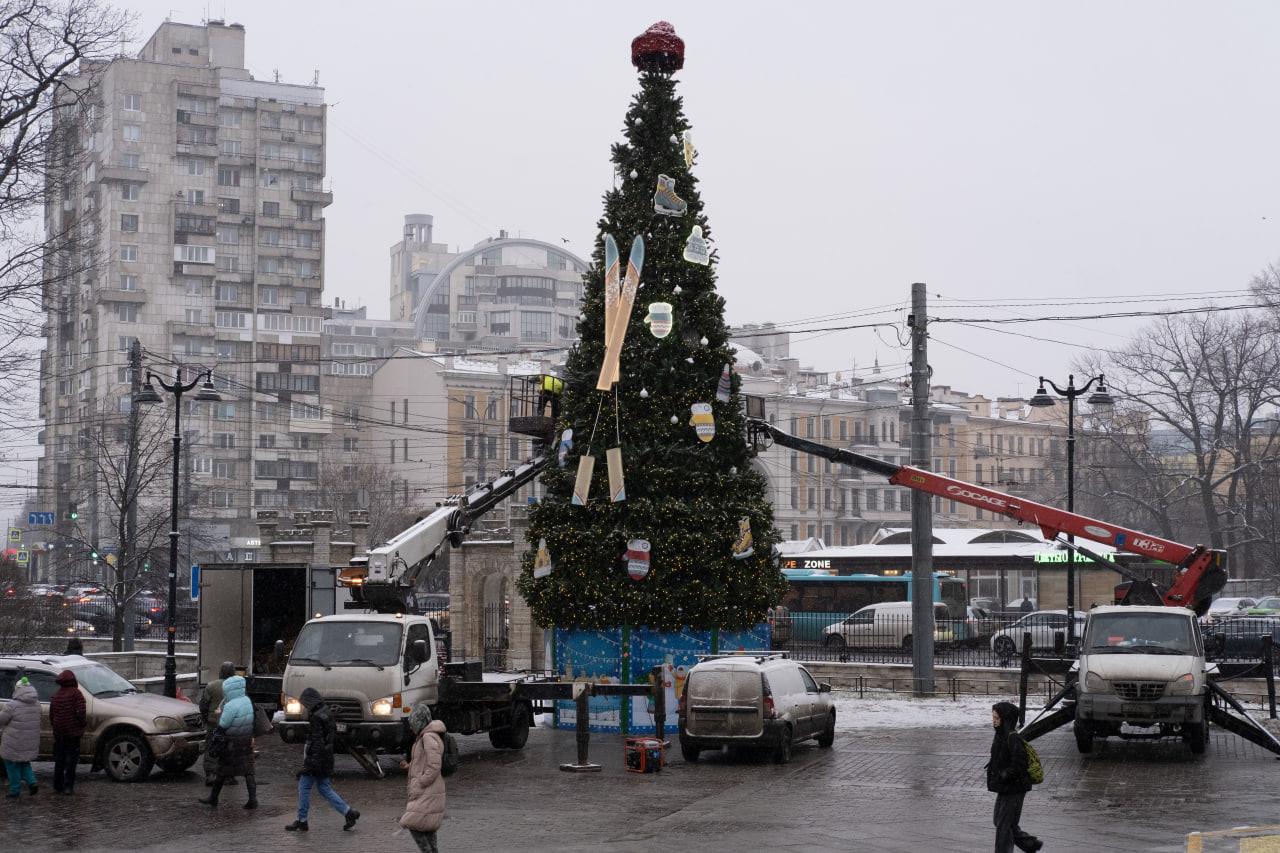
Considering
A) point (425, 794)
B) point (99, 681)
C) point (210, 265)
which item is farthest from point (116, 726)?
point (210, 265)

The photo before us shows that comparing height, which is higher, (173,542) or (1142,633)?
(173,542)

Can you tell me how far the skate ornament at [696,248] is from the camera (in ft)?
85.5

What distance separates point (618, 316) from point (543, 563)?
15.1ft

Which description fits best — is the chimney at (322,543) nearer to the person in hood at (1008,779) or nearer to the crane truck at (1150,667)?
the crane truck at (1150,667)

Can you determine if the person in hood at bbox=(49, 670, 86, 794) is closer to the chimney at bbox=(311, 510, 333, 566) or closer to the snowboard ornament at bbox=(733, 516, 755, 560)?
the snowboard ornament at bbox=(733, 516, 755, 560)

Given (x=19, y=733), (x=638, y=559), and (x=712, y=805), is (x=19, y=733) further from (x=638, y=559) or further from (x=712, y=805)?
(x=638, y=559)

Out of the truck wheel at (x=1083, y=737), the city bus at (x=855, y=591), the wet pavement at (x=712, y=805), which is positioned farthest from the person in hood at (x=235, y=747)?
the city bus at (x=855, y=591)

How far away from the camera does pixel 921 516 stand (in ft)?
102

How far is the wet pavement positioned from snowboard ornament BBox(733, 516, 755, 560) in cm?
386

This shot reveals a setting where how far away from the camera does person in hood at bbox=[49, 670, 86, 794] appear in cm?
1827

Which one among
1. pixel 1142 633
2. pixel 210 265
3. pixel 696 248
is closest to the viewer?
pixel 1142 633

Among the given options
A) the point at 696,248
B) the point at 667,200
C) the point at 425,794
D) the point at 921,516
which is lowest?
the point at 425,794

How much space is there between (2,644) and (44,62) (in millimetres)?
13679

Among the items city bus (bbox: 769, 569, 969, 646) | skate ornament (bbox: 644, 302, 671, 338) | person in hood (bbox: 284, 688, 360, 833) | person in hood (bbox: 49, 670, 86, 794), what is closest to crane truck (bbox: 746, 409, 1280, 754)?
skate ornament (bbox: 644, 302, 671, 338)
